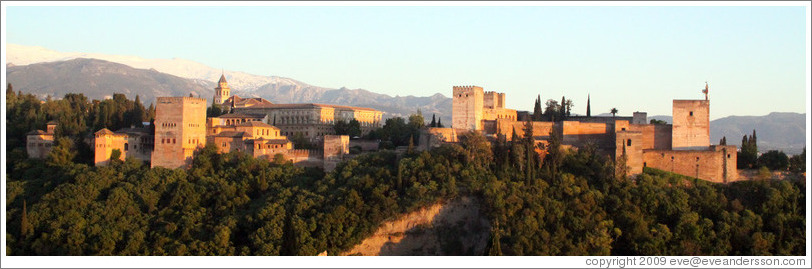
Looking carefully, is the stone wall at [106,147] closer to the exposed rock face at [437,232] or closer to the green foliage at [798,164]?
the exposed rock face at [437,232]

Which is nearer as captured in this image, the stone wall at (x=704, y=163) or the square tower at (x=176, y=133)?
the stone wall at (x=704, y=163)

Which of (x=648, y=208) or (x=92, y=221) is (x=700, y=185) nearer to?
(x=648, y=208)

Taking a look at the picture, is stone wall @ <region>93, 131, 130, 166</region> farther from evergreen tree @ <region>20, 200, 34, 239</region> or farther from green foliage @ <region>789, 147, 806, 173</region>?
green foliage @ <region>789, 147, 806, 173</region>

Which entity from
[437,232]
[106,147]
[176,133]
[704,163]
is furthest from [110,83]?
[704,163]

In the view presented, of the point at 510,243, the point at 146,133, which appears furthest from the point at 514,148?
the point at 146,133

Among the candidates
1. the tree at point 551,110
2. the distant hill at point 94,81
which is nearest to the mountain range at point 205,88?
the distant hill at point 94,81

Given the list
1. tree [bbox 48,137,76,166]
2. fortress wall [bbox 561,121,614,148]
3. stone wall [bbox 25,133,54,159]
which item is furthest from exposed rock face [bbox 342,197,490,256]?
stone wall [bbox 25,133,54,159]
